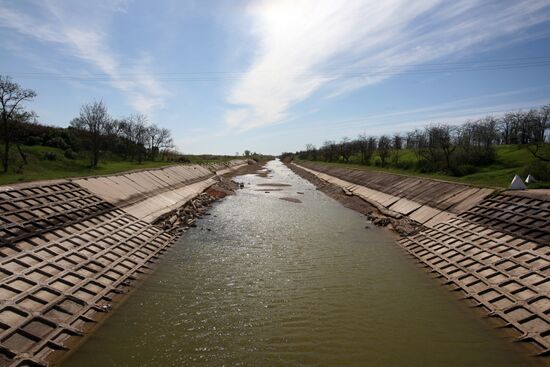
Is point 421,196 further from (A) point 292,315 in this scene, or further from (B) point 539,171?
(A) point 292,315

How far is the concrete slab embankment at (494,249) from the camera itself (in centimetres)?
1230

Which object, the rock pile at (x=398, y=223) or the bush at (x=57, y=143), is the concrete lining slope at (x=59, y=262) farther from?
the bush at (x=57, y=143)

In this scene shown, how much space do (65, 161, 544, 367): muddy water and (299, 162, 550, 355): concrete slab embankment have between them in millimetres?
1093

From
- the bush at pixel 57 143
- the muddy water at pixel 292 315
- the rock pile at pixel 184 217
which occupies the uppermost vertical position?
the bush at pixel 57 143

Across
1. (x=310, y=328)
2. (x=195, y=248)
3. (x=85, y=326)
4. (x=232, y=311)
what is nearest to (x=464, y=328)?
(x=310, y=328)

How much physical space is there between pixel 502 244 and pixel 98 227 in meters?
21.9

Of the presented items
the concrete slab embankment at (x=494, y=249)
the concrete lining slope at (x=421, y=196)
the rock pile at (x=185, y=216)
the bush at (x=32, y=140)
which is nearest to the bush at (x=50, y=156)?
the bush at (x=32, y=140)

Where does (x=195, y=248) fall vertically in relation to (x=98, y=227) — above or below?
below

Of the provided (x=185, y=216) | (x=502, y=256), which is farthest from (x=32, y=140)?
(x=502, y=256)

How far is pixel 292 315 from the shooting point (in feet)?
42.7

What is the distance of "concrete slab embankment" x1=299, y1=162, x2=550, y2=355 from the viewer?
40.3 feet

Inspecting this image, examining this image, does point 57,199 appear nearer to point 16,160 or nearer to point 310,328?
point 310,328

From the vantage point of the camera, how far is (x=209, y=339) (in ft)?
36.8

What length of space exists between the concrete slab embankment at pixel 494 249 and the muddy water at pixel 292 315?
1093 mm
